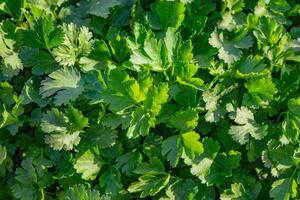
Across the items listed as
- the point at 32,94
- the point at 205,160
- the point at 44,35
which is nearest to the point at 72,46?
the point at 44,35

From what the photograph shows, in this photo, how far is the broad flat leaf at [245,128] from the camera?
1605mm

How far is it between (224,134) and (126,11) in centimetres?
54

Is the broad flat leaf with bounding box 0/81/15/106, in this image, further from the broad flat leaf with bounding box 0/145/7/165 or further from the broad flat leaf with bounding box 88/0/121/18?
the broad flat leaf with bounding box 88/0/121/18

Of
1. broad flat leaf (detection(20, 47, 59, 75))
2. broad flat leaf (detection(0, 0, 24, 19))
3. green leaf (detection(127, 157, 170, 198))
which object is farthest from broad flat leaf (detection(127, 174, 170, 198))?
broad flat leaf (detection(0, 0, 24, 19))

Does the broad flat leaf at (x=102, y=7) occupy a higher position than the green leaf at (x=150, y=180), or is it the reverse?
the broad flat leaf at (x=102, y=7)

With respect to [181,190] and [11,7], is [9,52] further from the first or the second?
[181,190]

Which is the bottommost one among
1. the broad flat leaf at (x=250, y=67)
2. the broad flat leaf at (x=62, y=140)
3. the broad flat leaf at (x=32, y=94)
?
the broad flat leaf at (x=62, y=140)

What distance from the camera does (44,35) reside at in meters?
→ 1.60

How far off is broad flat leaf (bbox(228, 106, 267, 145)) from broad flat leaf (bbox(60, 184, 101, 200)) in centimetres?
45

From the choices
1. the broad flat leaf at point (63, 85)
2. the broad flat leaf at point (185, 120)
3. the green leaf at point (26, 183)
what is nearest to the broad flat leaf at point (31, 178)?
the green leaf at point (26, 183)

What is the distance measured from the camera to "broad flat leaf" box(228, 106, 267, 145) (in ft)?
→ 5.27

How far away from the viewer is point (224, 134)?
164 centimetres

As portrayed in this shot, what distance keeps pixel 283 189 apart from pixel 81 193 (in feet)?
2.02

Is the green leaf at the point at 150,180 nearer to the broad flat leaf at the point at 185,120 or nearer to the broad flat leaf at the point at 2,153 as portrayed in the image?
the broad flat leaf at the point at 185,120
